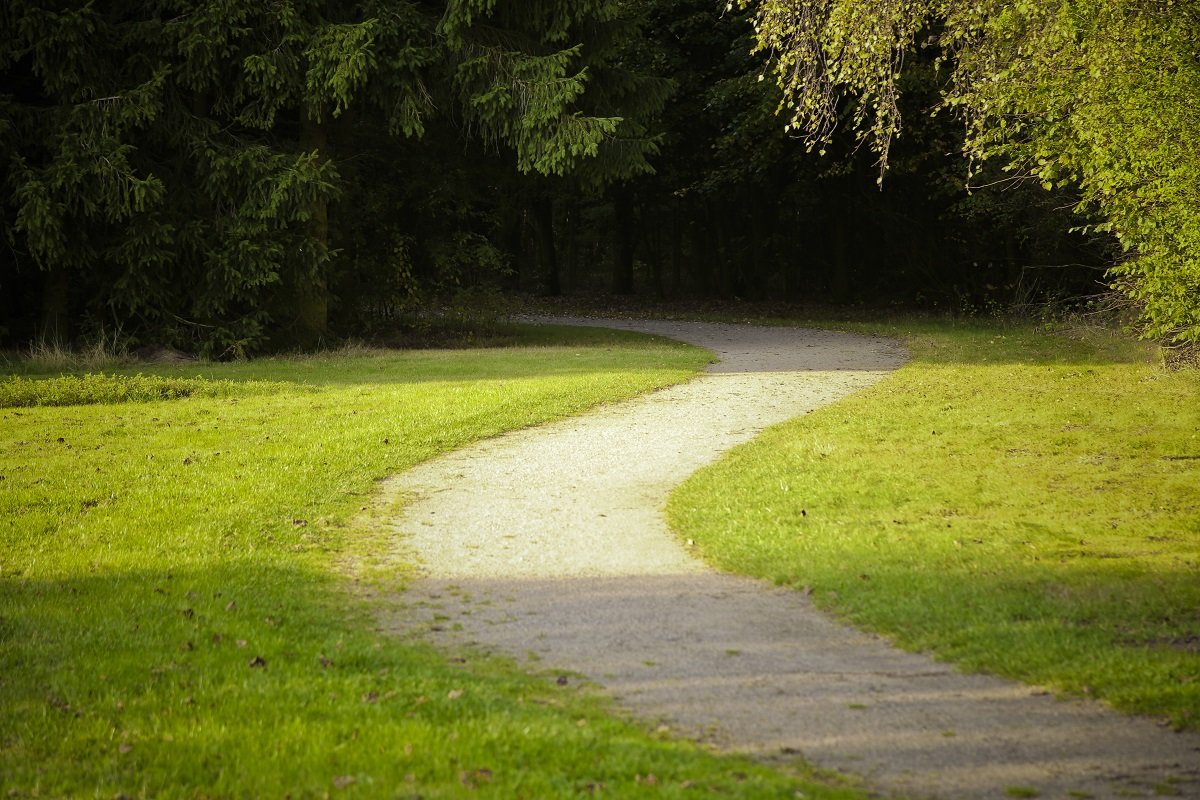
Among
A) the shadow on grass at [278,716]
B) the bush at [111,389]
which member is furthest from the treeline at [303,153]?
the shadow on grass at [278,716]

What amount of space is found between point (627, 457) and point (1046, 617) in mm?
5700

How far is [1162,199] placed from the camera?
12133mm

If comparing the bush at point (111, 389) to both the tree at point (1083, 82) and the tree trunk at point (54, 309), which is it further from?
the tree at point (1083, 82)

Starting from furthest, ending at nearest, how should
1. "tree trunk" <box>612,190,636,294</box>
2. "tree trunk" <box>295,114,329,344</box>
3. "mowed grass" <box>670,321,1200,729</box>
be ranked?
"tree trunk" <box>612,190,636,294</box>, "tree trunk" <box>295,114,329,344</box>, "mowed grass" <box>670,321,1200,729</box>

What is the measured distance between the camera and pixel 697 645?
6.07 metres

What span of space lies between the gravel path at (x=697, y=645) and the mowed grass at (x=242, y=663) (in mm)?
402

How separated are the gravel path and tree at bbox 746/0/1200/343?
14.8 ft

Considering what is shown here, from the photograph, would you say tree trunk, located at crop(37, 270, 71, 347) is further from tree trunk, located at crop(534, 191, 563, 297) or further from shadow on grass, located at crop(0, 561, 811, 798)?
tree trunk, located at crop(534, 191, 563, 297)

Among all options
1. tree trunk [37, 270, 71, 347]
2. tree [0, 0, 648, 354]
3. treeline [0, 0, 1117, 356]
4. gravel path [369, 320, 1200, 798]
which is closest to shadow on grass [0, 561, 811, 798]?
gravel path [369, 320, 1200, 798]

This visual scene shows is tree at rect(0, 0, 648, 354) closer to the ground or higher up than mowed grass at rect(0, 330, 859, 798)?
higher up

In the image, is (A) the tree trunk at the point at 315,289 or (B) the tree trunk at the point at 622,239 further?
(B) the tree trunk at the point at 622,239

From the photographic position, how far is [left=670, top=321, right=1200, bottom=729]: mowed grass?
6008 millimetres

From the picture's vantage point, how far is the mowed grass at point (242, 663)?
440 cm

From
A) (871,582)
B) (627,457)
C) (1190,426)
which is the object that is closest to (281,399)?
(627,457)
